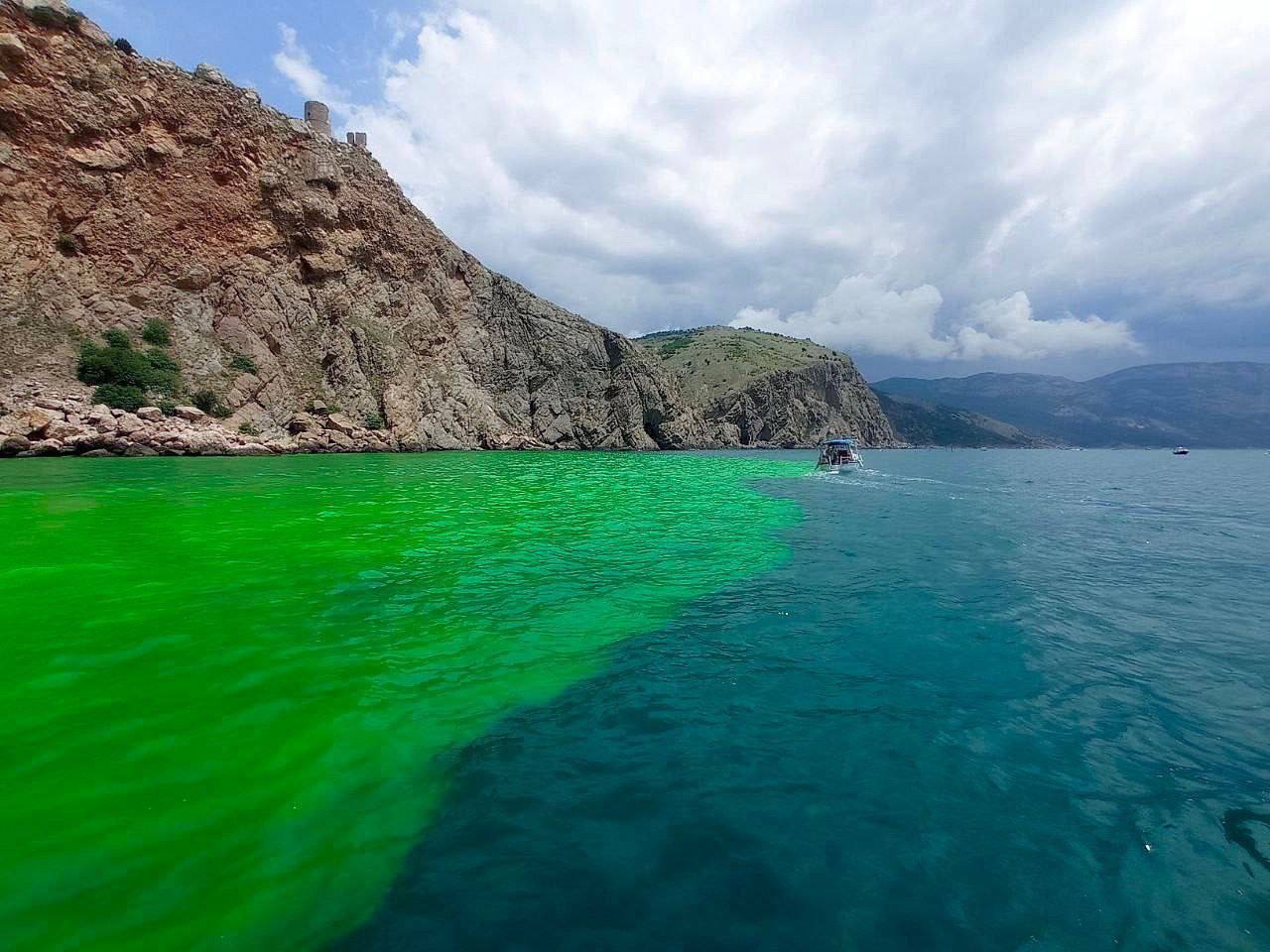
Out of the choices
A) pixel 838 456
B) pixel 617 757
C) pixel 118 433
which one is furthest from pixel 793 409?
pixel 617 757

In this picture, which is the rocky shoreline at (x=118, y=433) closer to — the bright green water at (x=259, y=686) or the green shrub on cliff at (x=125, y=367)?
the green shrub on cliff at (x=125, y=367)

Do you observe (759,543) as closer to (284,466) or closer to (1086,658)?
(1086,658)

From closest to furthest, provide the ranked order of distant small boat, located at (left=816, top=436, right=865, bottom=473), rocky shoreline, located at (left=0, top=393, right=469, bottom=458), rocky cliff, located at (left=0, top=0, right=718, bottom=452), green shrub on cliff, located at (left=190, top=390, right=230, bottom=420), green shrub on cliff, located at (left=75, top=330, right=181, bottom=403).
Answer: rocky shoreline, located at (left=0, top=393, right=469, bottom=458), green shrub on cliff, located at (left=75, top=330, right=181, bottom=403), rocky cliff, located at (left=0, top=0, right=718, bottom=452), distant small boat, located at (left=816, top=436, right=865, bottom=473), green shrub on cliff, located at (left=190, top=390, right=230, bottom=420)

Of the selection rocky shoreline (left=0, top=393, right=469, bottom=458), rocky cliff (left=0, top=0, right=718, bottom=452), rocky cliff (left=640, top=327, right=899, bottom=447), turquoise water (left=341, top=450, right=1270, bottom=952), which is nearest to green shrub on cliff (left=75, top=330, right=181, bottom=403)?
rocky cliff (left=0, top=0, right=718, bottom=452)

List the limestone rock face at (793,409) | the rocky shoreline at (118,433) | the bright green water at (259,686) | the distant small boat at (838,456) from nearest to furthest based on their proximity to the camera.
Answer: the bright green water at (259,686), the rocky shoreline at (118,433), the distant small boat at (838,456), the limestone rock face at (793,409)

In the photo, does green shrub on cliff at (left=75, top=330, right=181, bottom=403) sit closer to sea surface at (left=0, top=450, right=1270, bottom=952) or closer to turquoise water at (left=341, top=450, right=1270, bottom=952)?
sea surface at (left=0, top=450, right=1270, bottom=952)

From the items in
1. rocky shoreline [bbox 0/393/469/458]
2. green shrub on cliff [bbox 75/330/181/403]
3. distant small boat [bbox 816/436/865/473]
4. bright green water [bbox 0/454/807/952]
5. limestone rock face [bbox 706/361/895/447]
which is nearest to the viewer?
bright green water [bbox 0/454/807/952]

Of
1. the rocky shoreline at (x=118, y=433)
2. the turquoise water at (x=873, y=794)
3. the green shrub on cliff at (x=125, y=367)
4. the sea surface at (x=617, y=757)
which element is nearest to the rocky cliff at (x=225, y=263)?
the rocky shoreline at (x=118, y=433)
